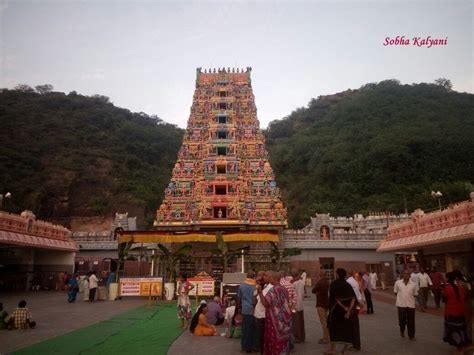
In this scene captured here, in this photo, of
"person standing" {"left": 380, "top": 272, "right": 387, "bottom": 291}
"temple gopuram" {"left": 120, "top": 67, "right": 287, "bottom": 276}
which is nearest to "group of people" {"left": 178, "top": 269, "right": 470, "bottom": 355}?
"temple gopuram" {"left": 120, "top": 67, "right": 287, "bottom": 276}

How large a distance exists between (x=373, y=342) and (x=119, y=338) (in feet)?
18.1

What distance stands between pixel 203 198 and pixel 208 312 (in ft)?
64.0

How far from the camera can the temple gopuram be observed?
28703 millimetres

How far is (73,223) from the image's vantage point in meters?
49.7

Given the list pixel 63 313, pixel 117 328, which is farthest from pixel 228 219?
pixel 117 328

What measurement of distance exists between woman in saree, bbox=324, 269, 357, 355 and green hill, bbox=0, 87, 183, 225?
46.3 m

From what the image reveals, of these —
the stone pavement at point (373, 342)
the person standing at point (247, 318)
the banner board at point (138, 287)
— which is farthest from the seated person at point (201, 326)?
the banner board at point (138, 287)

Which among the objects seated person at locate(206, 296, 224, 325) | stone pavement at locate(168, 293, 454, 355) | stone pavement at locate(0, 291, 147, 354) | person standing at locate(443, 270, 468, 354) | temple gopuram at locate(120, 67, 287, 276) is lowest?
stone pavement at locate(0, 291, 147, 354)

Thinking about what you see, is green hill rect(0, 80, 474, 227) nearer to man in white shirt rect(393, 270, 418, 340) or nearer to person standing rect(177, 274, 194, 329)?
man in white shirt rect(393, 270, 418, 340)

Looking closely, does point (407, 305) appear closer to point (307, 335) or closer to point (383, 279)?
point (307, 335)

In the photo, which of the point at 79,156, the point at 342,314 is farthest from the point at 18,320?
the point at 79,156

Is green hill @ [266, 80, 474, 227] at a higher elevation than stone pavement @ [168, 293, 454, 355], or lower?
higher

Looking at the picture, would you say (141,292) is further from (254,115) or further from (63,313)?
(254,115)

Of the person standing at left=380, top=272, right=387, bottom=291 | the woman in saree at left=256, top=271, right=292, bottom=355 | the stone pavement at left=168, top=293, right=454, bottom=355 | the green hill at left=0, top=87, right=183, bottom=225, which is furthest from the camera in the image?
the green hill at left=0, top=87, right=183, bottom=225
